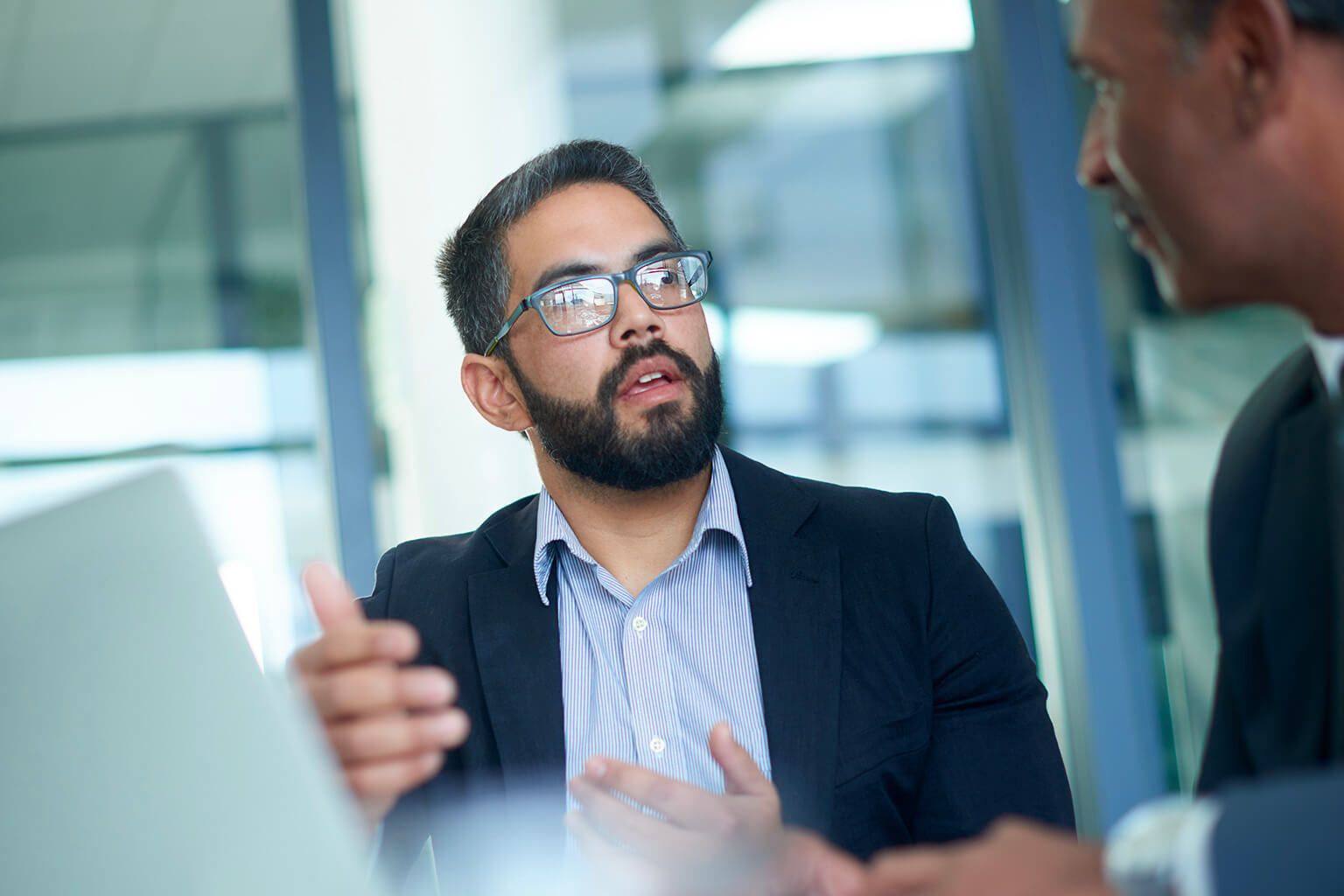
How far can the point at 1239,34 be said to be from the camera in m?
0.99

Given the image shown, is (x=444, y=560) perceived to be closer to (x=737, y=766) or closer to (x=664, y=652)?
(x=664, y=652)

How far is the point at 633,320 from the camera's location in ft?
6.33

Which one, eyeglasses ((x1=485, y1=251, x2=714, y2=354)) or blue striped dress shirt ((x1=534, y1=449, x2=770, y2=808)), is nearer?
blue striped dress shirt ((x1=534, y1=449, x2=770, y2=808))

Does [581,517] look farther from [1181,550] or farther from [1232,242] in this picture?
[1181,550]

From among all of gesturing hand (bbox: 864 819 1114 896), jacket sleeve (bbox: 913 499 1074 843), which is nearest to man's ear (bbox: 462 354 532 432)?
jacket sleeve (bbox: 913 499 1074 843)

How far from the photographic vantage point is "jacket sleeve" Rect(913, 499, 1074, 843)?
1661 millimetres

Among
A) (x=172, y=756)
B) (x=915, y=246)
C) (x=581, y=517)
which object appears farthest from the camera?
(x=915, y=246)

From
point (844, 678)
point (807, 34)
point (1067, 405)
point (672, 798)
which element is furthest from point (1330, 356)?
point (807, 34)

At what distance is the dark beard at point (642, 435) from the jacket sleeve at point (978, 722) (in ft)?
1.24

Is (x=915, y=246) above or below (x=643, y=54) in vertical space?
below

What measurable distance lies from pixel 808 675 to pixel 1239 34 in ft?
3.30

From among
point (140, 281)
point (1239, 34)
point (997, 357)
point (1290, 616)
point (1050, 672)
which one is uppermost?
point (140, 281)

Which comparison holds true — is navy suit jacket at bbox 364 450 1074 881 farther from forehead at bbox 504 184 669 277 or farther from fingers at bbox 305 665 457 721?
fingers at bbox 305 665 457 721

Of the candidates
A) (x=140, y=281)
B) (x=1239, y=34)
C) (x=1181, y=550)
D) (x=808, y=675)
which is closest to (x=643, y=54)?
(x=140, y=281)
